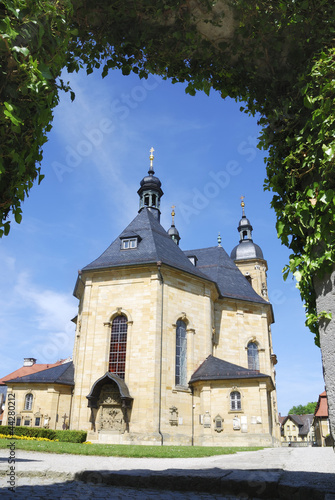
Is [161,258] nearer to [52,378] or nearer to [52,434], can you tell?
[52,378]

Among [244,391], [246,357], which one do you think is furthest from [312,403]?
[244,391]

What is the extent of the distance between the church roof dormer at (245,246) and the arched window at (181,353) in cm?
2377

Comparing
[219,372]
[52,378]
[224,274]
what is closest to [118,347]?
[219,372]

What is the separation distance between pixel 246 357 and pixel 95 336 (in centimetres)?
1198

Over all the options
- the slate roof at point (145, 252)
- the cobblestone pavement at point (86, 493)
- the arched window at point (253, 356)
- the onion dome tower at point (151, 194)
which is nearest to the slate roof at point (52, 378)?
the slate roof at point (145, 252)

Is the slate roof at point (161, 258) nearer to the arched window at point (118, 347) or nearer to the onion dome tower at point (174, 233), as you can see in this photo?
the arched window at point (118, 347)

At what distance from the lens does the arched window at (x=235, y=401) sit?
23.0m

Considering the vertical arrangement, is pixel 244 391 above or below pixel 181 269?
below

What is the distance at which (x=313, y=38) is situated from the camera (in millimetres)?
3908

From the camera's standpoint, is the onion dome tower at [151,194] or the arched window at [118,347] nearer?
the arched window at [118,347]

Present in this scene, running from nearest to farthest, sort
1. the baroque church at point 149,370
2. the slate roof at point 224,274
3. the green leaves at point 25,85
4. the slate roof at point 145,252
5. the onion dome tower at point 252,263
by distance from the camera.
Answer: the green leaves at point 25,85 < the baroque church at point 149,370 < the slate roof at point 145,252 < the slate roof at point 224,274 < the onion dome tower at point 252,263

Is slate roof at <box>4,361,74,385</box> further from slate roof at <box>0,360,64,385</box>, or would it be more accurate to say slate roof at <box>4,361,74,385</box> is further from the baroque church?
slate roof at <box>0,360,64,385</box>

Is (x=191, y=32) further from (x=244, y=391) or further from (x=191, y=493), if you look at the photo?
(x=244, y=391)

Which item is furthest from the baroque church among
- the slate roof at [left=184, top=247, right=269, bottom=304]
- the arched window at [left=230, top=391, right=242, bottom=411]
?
the slate roof at [left=184, top=247, right=269, bottom=304]
